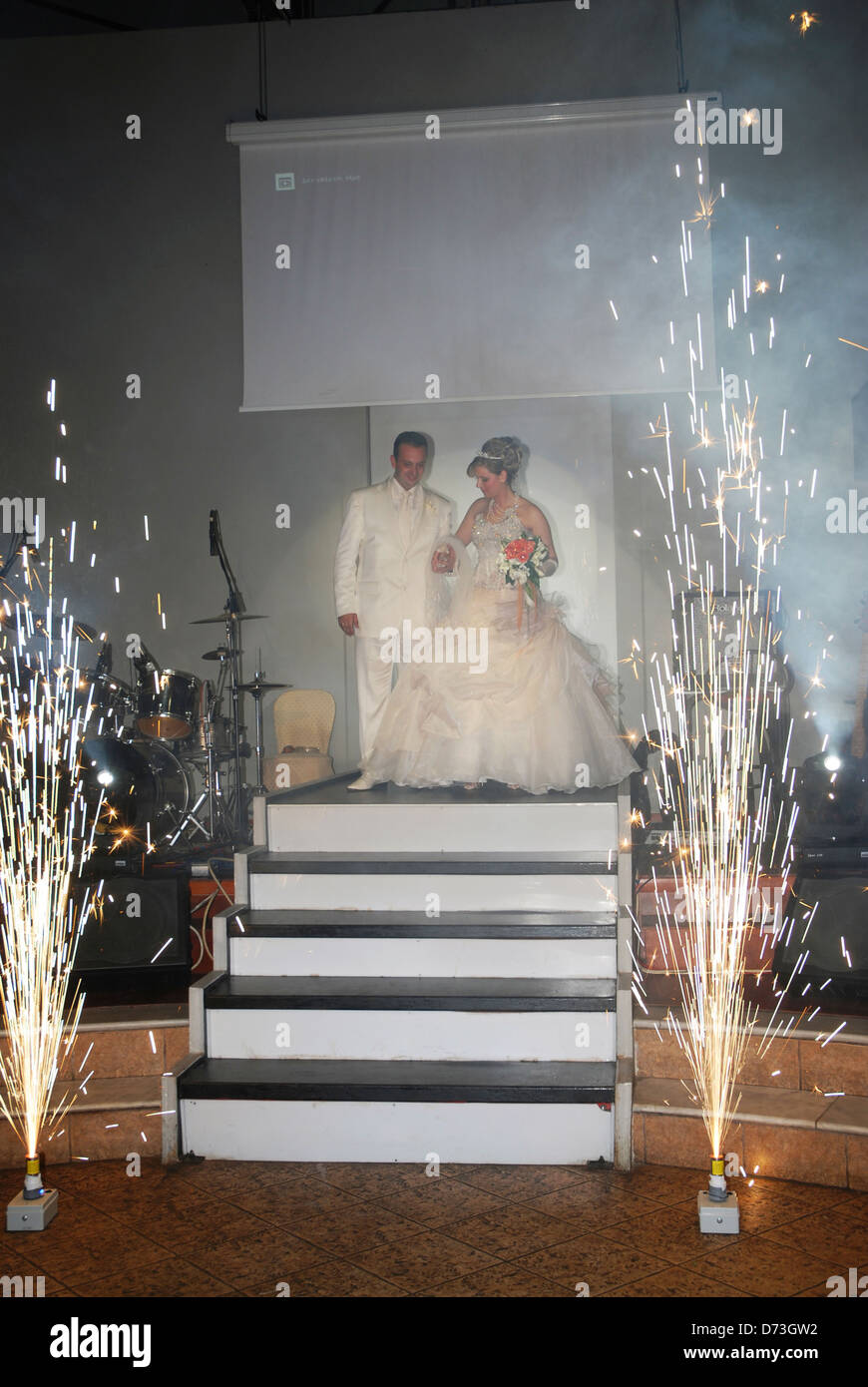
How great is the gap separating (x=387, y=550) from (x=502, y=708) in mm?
1352

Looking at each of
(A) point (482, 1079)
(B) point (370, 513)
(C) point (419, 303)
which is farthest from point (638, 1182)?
(C) point (419, 303)

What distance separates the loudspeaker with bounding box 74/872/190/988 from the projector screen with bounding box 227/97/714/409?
382 cm

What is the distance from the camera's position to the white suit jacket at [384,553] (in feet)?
19.6

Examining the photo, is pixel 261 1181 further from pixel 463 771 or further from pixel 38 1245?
pixel 463 771

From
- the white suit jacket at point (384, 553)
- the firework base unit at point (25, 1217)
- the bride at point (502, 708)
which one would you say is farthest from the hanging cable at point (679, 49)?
the firework base unit at point (25, 1217)

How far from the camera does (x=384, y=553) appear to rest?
6043 millimetres

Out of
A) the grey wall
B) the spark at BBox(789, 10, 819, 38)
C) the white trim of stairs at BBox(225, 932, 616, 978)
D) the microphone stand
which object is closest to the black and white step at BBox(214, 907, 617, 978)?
the white trim of stairs at BBox(225, 932, 616, 978)

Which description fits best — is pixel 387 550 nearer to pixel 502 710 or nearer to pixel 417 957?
pixel 502 710

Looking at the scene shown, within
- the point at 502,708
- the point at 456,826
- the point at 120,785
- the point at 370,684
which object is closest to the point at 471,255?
the point at 370,684

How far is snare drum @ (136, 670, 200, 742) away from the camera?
6.07 m

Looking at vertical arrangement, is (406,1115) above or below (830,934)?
below

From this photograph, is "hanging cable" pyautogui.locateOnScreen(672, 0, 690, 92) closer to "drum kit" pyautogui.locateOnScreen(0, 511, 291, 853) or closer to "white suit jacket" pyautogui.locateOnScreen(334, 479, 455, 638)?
"white suit jacket" pyautogui.locateOnScreen(334, 479, 455, 638)

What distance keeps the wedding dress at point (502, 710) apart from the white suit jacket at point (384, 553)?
2.12 feet

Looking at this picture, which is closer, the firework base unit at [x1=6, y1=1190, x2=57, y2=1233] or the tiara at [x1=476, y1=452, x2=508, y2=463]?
the firework base unit at [x1=6, y1=1190, x2=57, y2=1233]
